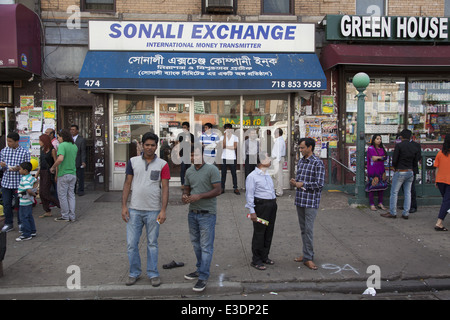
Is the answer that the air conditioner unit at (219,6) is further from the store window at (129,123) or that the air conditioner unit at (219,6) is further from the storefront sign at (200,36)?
the store window at (129,123)

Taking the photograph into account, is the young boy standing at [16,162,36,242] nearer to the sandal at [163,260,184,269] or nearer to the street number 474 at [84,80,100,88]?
the sandal at [163,260,184,269]

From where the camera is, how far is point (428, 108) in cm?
1120

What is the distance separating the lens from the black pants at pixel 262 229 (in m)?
5.09

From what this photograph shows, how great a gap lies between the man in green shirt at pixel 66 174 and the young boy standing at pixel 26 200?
935mm

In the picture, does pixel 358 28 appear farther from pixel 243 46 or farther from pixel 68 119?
pixel 68 119

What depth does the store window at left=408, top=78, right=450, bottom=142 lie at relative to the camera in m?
11.1

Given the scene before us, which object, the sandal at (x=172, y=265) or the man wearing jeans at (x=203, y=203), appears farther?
the sandal at (x=172, y=265)

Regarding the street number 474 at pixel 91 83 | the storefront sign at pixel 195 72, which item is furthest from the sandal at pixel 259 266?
the street number 474 at pixel 91 83

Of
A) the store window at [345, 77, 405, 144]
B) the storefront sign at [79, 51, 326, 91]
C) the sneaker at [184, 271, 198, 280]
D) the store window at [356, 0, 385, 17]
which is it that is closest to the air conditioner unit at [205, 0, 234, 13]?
the storefront sign at [79, 51, 326, 91]

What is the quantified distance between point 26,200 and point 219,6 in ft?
23.1

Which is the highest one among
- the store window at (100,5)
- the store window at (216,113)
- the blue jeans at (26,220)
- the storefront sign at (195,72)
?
the store window at (100,5)

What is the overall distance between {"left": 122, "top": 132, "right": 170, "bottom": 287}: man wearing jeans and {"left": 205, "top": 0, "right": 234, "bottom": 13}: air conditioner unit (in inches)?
267

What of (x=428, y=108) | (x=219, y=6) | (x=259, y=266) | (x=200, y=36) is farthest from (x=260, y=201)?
(x=428, y=108)

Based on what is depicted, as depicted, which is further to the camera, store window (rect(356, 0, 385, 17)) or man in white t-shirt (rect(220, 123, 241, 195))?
store window (rect(356, 0, 385, 17))
